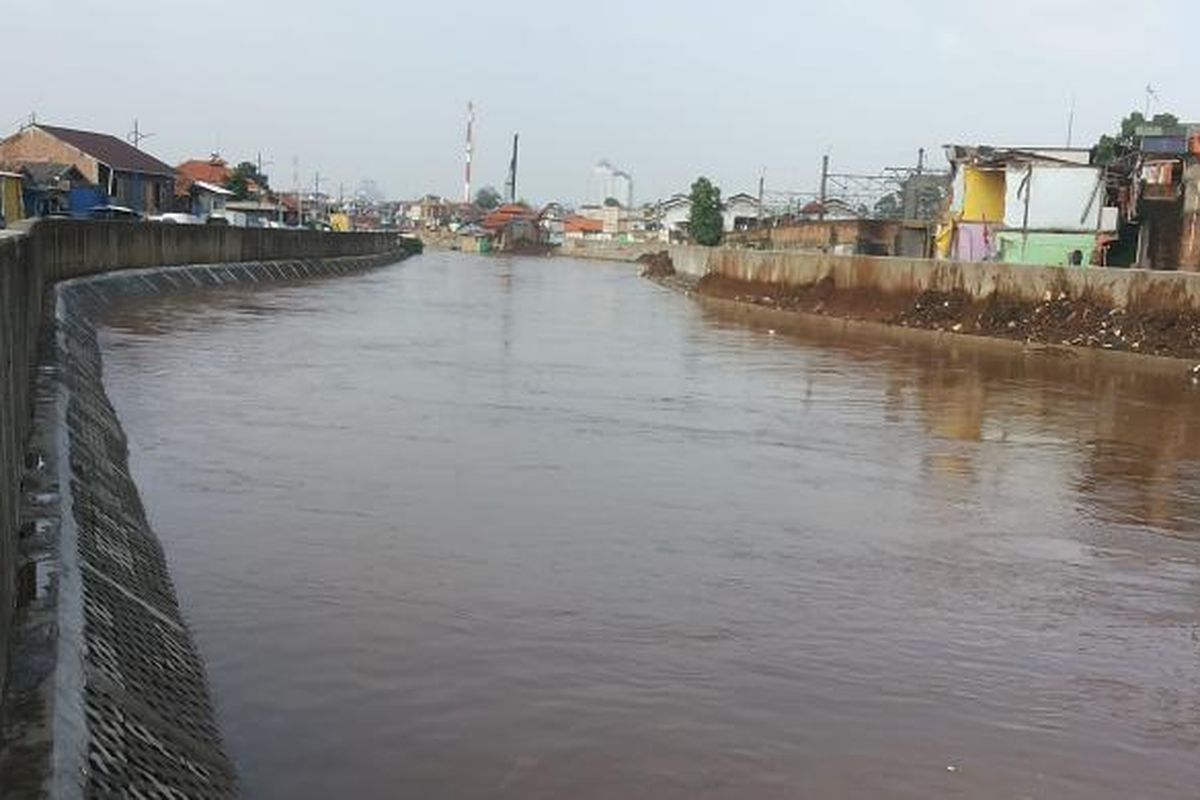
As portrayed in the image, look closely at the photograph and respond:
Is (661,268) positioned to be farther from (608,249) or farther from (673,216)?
(673,216)

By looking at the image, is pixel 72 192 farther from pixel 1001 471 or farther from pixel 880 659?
pixel 880 659

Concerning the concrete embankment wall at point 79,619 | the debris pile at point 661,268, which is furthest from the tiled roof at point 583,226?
the concrete embankment wall at point 79,619

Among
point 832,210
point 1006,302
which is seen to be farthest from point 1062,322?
point 832,210

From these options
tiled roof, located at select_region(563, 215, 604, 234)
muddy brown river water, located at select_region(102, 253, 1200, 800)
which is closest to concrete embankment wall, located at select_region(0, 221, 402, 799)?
muddy brown river water, located at select_region(102, 253, 1200, 800)

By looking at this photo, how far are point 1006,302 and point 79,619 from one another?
2540 cm

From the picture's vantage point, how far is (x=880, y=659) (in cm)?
637

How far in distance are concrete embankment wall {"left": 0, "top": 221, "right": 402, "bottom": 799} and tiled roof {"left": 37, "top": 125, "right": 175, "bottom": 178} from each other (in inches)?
1919

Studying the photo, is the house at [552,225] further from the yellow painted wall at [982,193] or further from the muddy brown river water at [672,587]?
the muddy brown river water at [672,587]

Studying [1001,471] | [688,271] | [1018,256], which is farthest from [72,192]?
[1001,471]

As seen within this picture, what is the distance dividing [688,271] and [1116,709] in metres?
59.9

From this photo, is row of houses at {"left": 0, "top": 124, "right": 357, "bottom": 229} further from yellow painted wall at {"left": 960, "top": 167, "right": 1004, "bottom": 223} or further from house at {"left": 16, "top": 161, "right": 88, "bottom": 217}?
yellow painted wall at {"left": 960, "top": 167, "right": 1004, "bottom": 223}

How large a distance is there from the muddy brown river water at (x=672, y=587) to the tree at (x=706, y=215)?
241ft

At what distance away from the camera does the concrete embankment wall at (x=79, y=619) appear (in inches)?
161

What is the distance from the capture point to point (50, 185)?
46938 millimetres
